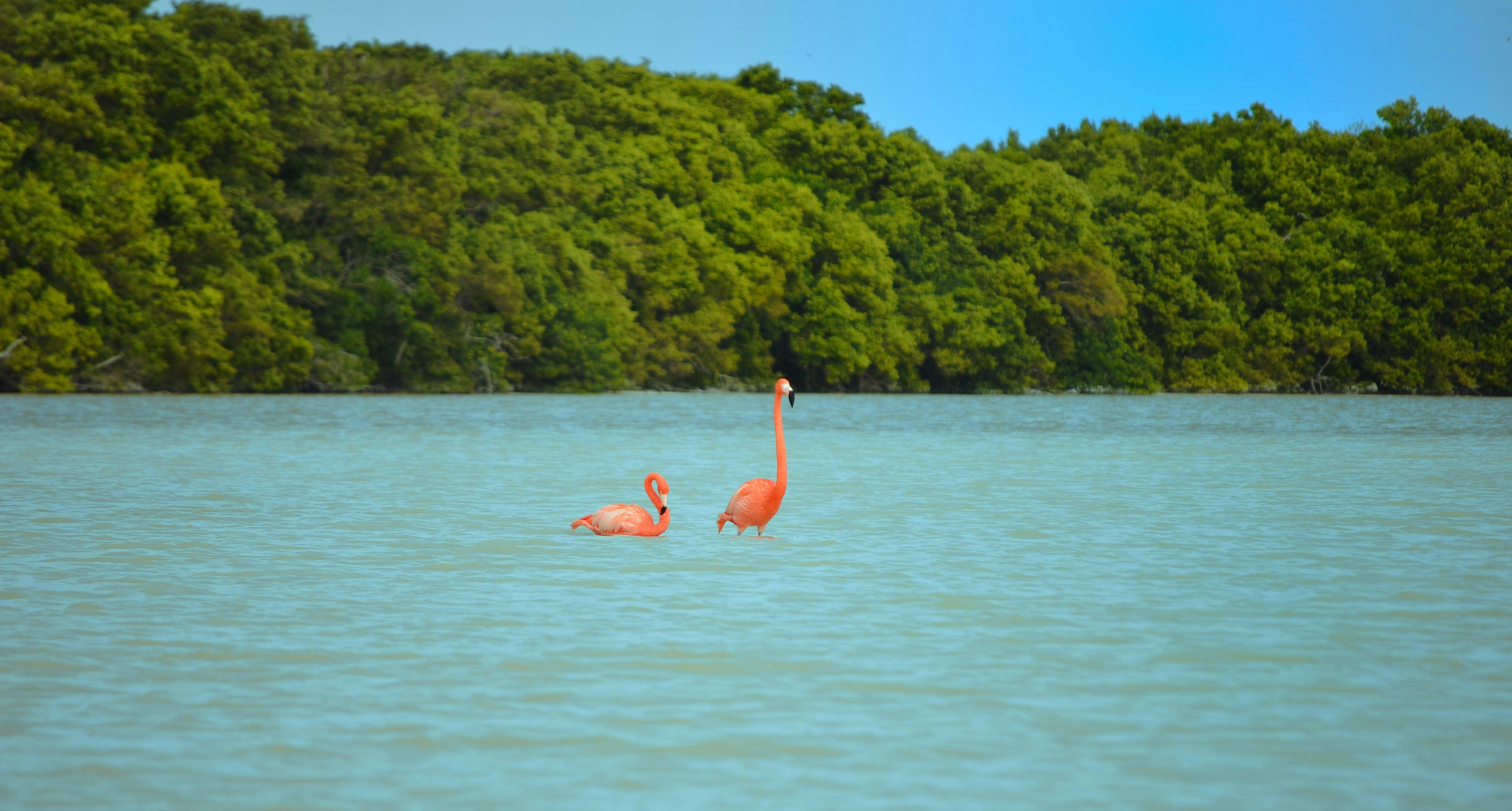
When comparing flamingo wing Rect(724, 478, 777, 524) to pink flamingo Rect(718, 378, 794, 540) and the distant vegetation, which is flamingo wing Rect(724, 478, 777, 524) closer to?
pink flamingo Rect(718, 378, 794, 540)

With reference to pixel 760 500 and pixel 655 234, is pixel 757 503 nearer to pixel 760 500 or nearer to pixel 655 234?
pixel 760 500

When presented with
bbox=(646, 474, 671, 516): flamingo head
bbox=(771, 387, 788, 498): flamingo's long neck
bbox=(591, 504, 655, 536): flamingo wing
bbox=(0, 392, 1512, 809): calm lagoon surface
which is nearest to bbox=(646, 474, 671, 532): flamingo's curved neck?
bbox=(646, 474, 671, 516): flamingo head

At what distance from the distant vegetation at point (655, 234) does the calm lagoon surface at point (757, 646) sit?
32.9 meters

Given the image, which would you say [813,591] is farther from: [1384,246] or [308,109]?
[1384,246]

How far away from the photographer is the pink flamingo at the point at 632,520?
1411 cm

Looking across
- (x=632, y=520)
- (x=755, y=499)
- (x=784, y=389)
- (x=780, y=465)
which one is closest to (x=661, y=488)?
(x=632, y=520)

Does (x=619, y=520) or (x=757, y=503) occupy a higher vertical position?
(x=757, y=503)

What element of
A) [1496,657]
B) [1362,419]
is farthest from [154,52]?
[1496,657]

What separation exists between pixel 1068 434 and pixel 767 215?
36.1 m

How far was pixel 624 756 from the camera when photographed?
21.2 feet

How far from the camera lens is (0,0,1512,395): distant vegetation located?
167 feet

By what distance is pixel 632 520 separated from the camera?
46.7ft

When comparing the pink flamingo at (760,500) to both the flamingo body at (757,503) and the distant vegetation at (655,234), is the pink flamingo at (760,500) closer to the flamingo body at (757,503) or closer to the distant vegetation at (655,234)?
the flamingo body at (757,503)

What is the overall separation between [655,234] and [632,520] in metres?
53.4
